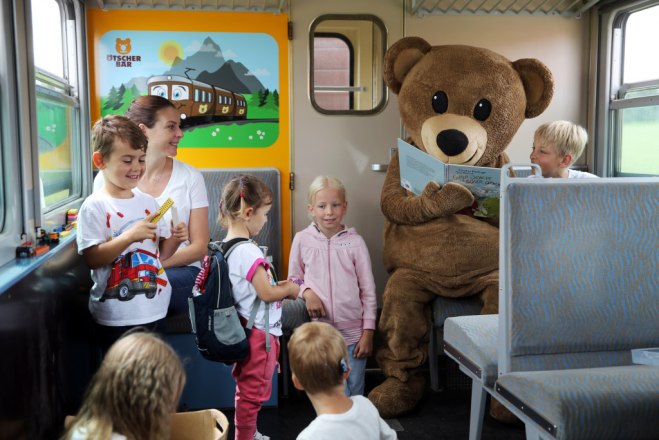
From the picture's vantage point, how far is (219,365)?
3703 mm

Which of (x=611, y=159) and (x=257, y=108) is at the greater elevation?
(x=257, y=108)

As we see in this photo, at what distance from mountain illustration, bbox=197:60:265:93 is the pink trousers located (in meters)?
2.00

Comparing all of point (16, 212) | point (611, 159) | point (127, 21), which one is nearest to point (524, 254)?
point (16, 212)

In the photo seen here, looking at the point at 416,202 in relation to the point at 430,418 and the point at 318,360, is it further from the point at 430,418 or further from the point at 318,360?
the point at 318,360

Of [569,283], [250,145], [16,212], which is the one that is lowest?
[569,283]

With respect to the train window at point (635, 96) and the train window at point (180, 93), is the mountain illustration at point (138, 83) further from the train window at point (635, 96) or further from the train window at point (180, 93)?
the train window at point (635, 96)

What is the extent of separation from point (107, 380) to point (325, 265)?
2.15 m

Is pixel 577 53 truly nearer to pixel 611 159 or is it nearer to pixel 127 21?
pixel 611 159

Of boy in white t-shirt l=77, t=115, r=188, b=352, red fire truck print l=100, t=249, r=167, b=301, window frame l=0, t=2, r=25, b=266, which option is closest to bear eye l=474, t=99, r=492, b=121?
boy in white t-shirt l=77, t=115, r=188, b=352

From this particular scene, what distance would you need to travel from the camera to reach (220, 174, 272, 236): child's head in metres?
2.80

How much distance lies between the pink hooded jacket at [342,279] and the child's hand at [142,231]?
1308 mm

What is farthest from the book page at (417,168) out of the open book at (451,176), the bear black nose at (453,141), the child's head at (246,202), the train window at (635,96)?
the train window at (635,96)

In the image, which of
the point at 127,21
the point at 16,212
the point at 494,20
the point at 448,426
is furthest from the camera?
the point at 494,20

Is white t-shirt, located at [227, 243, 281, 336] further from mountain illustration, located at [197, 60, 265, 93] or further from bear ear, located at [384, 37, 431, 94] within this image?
mountain illustration, located at [197, 60, 265, 93]
